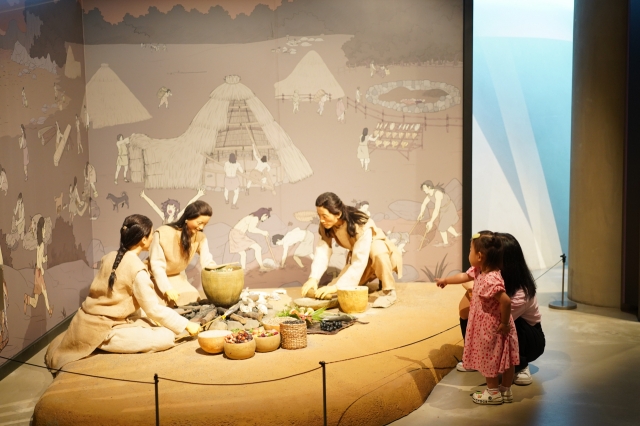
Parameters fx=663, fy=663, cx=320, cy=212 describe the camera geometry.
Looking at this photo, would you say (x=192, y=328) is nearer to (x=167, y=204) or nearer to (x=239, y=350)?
(x=239, y=350)

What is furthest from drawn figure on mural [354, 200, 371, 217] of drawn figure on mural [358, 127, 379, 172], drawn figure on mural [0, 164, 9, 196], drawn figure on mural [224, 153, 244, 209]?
drawn figure on mural [0, 164, 9, 196]

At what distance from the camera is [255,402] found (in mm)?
4012

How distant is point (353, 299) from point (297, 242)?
1.84 metres

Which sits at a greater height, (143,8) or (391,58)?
(143,8)

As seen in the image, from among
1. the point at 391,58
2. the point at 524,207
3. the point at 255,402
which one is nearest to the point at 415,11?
the point at 391,58

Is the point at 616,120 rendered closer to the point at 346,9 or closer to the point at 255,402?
the point at 346,9

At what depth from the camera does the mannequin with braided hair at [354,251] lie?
6.43 meters

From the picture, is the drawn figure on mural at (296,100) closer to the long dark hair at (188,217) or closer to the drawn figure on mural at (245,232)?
the drawn figure on mural at (245,232)

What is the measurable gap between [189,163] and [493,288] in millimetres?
4321

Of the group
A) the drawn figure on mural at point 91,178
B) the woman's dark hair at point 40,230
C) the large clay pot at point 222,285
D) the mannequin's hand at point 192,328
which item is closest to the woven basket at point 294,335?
the mannequin's hand at point 192,328

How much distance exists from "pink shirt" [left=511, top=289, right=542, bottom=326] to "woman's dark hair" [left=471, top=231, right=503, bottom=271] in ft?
1.06

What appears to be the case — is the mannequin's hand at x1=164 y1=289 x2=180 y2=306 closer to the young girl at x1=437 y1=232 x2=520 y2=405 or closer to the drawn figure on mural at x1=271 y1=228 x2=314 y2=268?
the drawn figure on mural at x1=271 y1=228 x2=314 y2=268

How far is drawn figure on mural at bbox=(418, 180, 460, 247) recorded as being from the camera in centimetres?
779

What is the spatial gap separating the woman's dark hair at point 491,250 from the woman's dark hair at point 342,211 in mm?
2285
